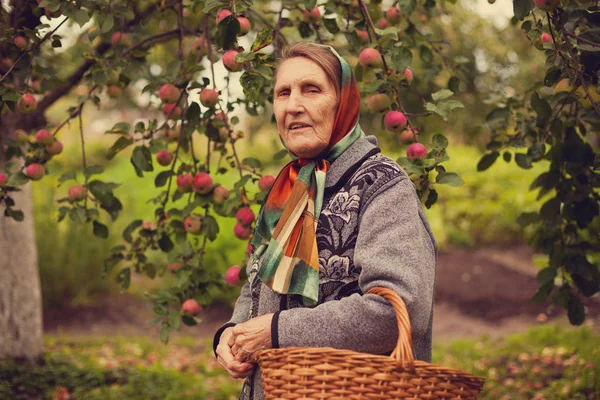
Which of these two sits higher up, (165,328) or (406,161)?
(406,161)

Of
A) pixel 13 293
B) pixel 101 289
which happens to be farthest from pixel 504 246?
pixel 13 293

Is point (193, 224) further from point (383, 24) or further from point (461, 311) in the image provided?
point (461, 311)

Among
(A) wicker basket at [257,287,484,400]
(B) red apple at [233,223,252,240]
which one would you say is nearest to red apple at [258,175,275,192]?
(B) red apple at [233,223,252,240]

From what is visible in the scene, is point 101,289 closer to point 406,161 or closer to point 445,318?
point 445,318

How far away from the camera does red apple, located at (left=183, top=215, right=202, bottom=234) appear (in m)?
2.32

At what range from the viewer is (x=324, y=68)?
1537 millimetres

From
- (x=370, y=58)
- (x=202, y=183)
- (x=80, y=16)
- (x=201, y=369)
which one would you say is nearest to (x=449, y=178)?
(x=370, y=58)

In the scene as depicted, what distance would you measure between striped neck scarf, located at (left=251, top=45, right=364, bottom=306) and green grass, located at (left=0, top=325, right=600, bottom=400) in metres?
2.23

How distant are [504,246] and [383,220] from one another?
6605 millimetres

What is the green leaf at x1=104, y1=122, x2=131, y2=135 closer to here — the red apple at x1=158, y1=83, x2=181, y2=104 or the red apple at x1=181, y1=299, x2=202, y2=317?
the red apple at x1=158, y1=83, x2=181, y2=104

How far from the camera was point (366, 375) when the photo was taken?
1.19 metres

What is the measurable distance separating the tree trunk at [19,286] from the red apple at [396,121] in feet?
7.64

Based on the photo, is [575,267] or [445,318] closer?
[575,267]

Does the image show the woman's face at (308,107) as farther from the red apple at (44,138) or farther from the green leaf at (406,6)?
the red apple at (44,138)
